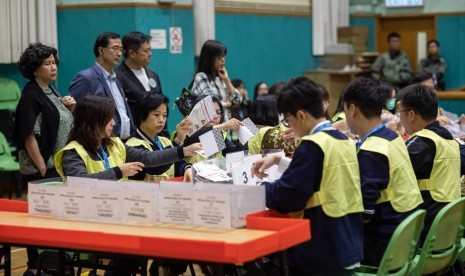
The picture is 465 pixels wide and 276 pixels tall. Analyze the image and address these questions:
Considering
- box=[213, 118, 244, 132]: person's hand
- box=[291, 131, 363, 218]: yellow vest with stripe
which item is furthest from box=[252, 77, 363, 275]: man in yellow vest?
box=[213, 118, 244, 132]: person's hand

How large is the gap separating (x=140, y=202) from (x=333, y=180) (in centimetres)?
86

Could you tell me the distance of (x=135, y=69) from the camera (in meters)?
7.14

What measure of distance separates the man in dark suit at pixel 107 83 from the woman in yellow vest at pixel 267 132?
1023 mm

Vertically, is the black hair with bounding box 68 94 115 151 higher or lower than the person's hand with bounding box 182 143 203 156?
higher

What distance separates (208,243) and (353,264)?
2.73 feet

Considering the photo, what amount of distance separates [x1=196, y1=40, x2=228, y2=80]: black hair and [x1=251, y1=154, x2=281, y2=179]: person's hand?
3586mm

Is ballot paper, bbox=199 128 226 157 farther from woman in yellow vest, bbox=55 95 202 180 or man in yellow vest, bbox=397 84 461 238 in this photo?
man in yellow vest, bbox=397 84 461 238

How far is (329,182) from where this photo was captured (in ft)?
12.5

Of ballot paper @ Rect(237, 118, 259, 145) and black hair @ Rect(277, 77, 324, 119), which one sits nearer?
black hair @ Rect(277, 77, 324, 119)

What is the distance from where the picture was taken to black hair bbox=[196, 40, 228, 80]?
7.56m

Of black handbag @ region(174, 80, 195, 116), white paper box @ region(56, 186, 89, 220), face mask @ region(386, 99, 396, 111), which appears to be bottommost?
white paper box @ region(56, 186, 89, 220)

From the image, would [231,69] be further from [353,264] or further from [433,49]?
[353,264]

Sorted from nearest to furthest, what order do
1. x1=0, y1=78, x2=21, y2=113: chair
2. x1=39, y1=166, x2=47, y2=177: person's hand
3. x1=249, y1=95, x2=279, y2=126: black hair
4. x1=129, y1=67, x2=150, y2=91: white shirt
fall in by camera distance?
x1=39, y1=166, x2=47, y2=177: person's hand, x1=249, y1=95, x2=279, y2=126: black hair, x1=129, y1=67, x2=150, y2=91: white shirt, x1=0, y1=78, x2=21, y2=113: chair

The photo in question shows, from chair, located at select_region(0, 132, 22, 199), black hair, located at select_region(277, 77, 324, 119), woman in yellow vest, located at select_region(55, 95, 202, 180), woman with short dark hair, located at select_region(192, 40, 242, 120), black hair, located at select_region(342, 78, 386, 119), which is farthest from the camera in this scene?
chair, located at select_region(0, 132, 22, 199)
